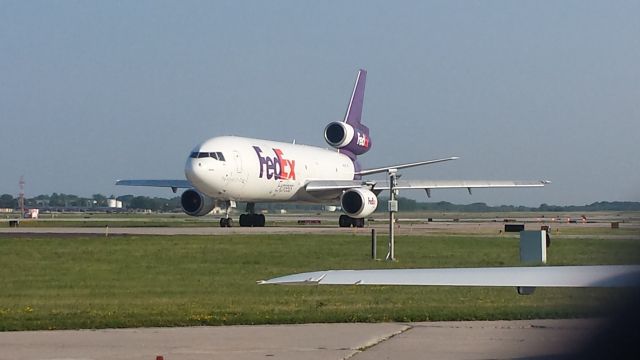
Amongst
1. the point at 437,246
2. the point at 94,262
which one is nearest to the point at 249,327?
the point at 94,262

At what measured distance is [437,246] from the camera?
33.3 meters

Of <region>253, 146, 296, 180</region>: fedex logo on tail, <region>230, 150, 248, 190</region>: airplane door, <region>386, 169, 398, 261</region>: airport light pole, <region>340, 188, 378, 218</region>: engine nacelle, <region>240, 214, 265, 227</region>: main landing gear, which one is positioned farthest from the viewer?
<region>240, 214, 265, 227</region>: main landing gear

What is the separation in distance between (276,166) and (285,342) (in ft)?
124

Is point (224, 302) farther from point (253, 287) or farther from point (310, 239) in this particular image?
point (310, 239)

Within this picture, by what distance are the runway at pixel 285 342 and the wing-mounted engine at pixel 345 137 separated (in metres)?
44.3

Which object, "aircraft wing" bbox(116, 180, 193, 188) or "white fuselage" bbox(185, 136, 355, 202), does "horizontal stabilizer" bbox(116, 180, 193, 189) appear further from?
"white fuselage" bbox(185, 136, 355, 202)

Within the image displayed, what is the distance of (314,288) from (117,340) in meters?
6.82

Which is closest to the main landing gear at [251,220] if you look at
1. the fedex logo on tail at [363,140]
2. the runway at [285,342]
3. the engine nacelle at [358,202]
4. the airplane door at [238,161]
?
the engine nacelle at [358,202]

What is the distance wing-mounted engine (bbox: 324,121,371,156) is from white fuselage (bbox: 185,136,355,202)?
2.11 metres

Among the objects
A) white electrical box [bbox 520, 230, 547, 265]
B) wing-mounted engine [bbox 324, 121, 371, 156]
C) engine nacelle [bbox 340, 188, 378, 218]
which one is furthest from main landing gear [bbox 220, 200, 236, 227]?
white electrical box [bbox 520, 230, 547, 265]

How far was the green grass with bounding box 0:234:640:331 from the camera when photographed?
14578mm

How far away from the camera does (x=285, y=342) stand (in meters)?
12.6

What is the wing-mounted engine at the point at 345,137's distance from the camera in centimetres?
5853

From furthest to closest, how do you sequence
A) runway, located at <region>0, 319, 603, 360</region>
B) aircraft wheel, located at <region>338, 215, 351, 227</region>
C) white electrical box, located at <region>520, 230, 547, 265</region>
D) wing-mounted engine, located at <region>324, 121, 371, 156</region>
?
wing-mounted engine, located at <region>324, 121, 371, 156</region> < aircraft wheel, located at <region>338, 215, 351, 227</region> < white electrical box, located at <region>520, 230, 547, 265</region> < runway, located at <region>0, 319, 603, 360</region>
